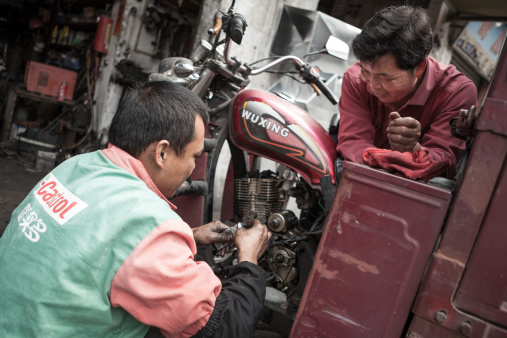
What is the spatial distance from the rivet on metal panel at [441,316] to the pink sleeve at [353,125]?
2.48ft

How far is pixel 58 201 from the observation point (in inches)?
42.9

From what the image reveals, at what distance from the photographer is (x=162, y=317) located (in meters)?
1.02

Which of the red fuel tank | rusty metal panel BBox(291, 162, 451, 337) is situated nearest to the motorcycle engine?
the red fuel tank

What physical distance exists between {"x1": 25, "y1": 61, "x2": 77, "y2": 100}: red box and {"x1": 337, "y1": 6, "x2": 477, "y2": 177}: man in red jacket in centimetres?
569

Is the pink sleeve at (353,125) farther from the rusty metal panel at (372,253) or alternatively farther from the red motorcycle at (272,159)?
the rusty metal panel at (372,253)

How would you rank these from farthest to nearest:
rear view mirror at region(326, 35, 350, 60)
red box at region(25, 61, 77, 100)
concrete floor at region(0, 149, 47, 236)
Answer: red box at region(25, 61, 77, 100)
concrete floor at region(0, 149, 47, 236)
rear view mirror at region(326, 35, 350, 60)

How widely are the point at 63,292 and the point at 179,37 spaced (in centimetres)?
662

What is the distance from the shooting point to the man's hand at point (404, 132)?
5.14ft

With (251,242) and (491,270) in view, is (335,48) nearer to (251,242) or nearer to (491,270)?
(251,242)

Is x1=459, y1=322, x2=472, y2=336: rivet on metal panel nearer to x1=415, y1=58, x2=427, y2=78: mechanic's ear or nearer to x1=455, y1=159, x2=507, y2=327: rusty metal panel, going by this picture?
x1=455, y1=159, x2=507, y2=327: rusty metal panel

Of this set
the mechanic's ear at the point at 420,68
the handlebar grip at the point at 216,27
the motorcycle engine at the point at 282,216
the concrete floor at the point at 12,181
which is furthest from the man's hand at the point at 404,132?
the concrete floor at the point at 12,181

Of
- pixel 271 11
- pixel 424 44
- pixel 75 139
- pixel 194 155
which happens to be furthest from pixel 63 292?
pixel 75 139

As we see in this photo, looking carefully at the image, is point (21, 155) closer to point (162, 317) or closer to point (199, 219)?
point (199, 219)

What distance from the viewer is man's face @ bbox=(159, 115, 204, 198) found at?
1294 millimetres
